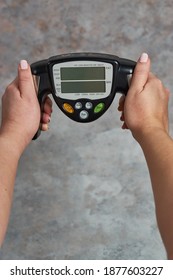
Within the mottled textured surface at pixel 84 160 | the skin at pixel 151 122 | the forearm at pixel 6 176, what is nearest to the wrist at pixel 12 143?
the forearm at pixel 6 176

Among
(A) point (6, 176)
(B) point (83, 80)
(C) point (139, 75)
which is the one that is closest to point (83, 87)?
(B) point (83, 80)

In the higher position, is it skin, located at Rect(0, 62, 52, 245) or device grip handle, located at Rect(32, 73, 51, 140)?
device grip handle, located at Rect(32, 73, 51, 140)

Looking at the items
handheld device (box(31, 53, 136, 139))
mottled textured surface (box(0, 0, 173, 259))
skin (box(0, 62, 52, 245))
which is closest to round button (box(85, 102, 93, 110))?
handheld device (box(31, 53, 136, 139))

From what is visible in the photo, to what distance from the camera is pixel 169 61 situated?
1712 millimetres

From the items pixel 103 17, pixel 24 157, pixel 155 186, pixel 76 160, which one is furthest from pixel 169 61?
pixel 155 186

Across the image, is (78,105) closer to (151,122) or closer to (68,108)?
(68,108)

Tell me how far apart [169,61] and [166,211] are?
33.6 inches

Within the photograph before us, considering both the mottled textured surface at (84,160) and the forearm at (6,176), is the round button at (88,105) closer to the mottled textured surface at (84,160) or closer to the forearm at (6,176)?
the forearm at (6,176)

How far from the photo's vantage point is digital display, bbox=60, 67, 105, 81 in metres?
1.18

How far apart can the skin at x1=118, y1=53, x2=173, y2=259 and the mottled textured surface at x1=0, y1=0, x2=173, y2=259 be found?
19.7 inches

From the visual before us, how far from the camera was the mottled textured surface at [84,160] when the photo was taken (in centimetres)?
171

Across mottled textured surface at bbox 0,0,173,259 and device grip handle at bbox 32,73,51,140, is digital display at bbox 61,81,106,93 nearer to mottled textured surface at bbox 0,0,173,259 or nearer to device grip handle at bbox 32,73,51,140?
device grip handle at bbox 32,73,51,140
